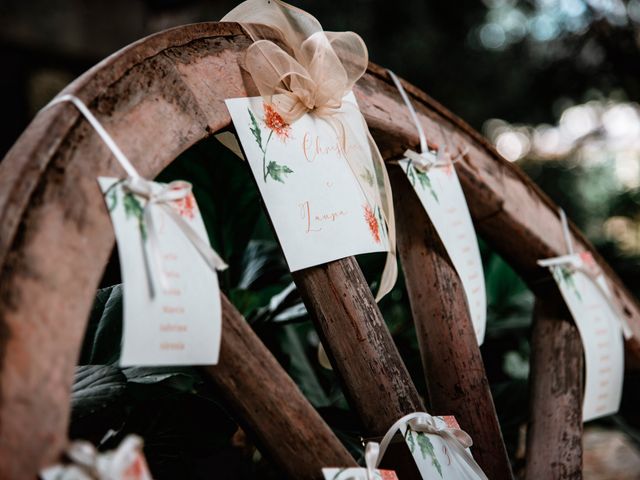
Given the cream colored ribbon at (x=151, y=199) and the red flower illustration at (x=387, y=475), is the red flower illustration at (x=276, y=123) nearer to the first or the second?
the cream colored ribbon at (x=151, y=199)

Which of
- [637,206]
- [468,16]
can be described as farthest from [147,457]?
[637,206]

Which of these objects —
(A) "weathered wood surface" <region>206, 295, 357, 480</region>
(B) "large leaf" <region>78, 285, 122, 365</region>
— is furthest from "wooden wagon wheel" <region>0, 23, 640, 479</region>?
(B) "large leaf" <region>78, 285, 122, 365</region>

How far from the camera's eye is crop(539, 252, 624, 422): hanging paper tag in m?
0.75

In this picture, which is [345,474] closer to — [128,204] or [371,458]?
[371,458]

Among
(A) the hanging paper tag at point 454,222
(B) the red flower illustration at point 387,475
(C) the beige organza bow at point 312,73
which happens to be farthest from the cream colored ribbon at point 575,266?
(B) the red flower illustration at point 387,475

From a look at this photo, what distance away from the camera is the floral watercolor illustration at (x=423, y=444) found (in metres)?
0.50

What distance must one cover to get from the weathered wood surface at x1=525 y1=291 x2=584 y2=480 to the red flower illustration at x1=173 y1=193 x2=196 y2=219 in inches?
19.8

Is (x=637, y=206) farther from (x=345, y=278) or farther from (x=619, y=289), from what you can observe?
(x=345, y=278)

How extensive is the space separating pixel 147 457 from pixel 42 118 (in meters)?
0.35

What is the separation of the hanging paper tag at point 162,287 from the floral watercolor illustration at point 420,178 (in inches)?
11.0

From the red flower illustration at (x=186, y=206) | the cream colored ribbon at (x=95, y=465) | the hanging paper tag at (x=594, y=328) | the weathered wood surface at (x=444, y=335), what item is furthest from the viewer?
the hanging paper tag at (x=594, y=328)

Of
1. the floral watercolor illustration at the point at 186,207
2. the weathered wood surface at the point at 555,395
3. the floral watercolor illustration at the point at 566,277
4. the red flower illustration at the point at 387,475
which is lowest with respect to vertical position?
the weathered wood surface at the point at 555,395

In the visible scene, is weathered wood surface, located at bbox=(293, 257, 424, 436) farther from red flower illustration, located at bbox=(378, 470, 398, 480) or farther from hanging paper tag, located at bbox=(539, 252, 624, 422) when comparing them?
hanging paper tag, located at bbox=(539, 252, 624, 422)

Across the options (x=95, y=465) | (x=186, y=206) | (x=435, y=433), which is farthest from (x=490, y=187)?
(x=95, y=465)
